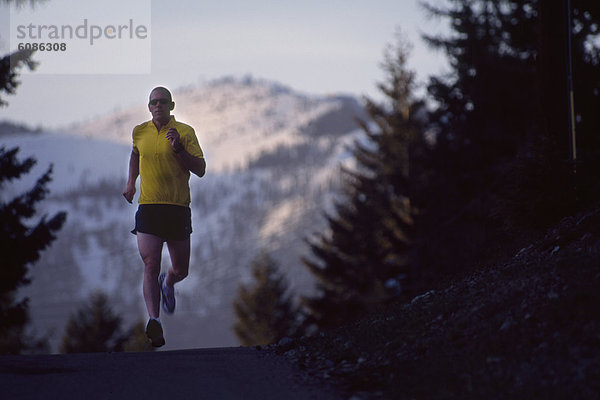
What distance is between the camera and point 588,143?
862 inches

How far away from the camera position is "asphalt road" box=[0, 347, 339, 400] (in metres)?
6.33

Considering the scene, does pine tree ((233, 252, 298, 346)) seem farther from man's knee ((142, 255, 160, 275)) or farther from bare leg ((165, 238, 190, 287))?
man's knee ((142, 255, 160, 275))

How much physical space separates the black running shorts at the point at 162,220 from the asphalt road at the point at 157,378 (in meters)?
1.36

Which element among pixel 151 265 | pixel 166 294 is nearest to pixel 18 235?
pixel 166 294

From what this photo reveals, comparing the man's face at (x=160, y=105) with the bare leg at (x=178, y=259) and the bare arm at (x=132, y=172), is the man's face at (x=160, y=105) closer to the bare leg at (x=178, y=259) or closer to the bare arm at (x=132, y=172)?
the bare arm at (x=132, y=172)

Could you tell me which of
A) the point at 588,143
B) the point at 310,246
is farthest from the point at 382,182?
the point at 588,143

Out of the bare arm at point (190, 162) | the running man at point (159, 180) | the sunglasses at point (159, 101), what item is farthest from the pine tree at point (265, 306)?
the sunglasses at point (159, 101)

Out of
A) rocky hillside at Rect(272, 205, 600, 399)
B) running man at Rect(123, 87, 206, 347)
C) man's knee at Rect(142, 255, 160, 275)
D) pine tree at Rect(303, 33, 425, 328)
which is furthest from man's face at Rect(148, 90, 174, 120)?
pine tree at Rect(303, 33, 425, 328)

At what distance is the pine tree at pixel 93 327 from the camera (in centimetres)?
5981

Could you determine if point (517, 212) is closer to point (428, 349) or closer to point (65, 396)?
point (428, 349)

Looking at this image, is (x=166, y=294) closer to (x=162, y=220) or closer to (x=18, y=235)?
(x=162, y=220)

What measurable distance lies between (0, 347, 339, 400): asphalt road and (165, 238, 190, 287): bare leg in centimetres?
119

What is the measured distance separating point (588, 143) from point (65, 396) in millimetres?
18488

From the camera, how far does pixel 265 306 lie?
61.9m
